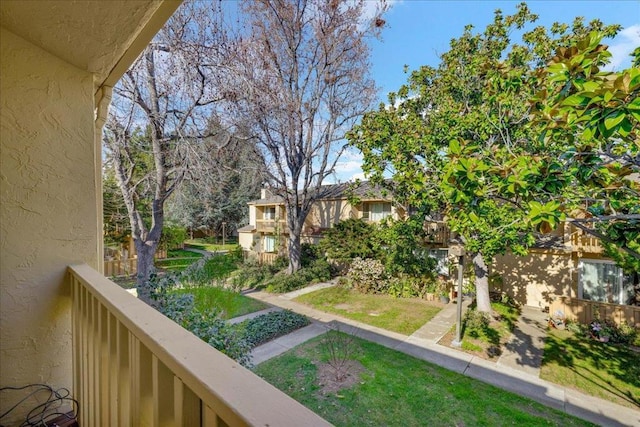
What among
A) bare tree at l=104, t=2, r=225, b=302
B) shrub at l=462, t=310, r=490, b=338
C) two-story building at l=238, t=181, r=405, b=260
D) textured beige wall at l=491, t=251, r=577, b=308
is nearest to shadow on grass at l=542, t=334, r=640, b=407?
shrub at l=462, t=310, r=490, b=338

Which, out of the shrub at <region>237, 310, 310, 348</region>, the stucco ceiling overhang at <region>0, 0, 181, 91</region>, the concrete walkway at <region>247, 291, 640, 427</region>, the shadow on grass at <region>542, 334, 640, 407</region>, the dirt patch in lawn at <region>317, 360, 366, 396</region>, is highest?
the stucco ceiling overhang at <region>0, 0, 181, 91</region>

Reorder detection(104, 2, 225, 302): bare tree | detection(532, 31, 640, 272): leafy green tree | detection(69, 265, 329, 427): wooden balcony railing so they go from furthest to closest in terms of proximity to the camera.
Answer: detection(104, 2, 225, 302): bare tree, detection(532, 31, 640, 272): leafy green tree, detection(69, 265, 329, 427): wooden balcony railing

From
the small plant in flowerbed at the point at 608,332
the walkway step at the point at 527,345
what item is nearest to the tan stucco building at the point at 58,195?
the walkway step at the point at 527,345

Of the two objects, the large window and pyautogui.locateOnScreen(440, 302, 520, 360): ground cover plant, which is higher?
the large window

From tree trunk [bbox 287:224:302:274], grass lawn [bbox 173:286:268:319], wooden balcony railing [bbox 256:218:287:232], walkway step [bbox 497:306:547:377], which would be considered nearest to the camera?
grass lawn [bbox 173:286:268:319]

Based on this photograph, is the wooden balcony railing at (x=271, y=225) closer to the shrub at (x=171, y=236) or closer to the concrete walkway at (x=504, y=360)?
the shrub at (x=171, y=236)

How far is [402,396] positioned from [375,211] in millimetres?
11603

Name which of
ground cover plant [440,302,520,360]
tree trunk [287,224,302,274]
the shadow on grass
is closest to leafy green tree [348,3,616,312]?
ground cover plant [440,302,520,360]

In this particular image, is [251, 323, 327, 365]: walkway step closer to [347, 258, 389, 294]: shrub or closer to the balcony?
[347, 258, 389, 294]: shrub

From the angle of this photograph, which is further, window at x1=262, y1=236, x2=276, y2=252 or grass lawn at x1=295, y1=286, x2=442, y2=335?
window at x1=262, y1=236, x2=276, y2=252

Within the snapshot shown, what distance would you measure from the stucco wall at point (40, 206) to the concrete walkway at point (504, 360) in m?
4.39

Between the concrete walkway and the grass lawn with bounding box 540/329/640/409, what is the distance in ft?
0.86

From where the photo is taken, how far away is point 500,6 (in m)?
8.22

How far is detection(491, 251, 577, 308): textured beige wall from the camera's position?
32.8 feet
